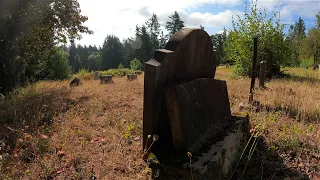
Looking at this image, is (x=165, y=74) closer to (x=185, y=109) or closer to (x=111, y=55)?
(x=185, y=109)

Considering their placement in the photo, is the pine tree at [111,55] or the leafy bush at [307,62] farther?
the pine tree at [111,55]

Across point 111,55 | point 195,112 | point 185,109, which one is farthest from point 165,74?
point 111,55

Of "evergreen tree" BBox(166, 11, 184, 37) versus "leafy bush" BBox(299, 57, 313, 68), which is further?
"evergreen tree" BBox(166, 11, 184, 37)

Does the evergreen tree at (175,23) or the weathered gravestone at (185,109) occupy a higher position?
the evergreen tree at (175,23)

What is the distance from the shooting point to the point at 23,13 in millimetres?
10602

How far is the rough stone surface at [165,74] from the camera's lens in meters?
2.96

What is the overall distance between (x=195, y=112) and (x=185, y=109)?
1.19ft

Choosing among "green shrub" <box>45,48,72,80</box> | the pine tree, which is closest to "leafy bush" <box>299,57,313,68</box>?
"green shrub" <box>45,48,72,80</box>

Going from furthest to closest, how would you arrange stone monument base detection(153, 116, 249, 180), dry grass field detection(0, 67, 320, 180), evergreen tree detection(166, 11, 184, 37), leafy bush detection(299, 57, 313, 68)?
evergreen tree detection(166, 11, 184, 37)
leafy bush detection(299, 57, 313, 68)
dry grass field detection(0, 67, 320, 180)
stone monument base detection(153, 116, 249, 180)

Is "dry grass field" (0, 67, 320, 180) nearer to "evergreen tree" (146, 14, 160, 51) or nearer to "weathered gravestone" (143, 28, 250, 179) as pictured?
"weathered gravestone" (143, 28, 250, 179)

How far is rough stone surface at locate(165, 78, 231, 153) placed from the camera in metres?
→ 2.99

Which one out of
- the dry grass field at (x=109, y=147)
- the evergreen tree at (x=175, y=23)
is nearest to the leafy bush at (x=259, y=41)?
the dry grass field at (x=109, y=147)

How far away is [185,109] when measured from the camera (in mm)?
3123

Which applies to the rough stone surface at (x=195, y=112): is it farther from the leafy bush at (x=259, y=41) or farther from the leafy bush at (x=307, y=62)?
the leafy bush at (x=307, y=62)
